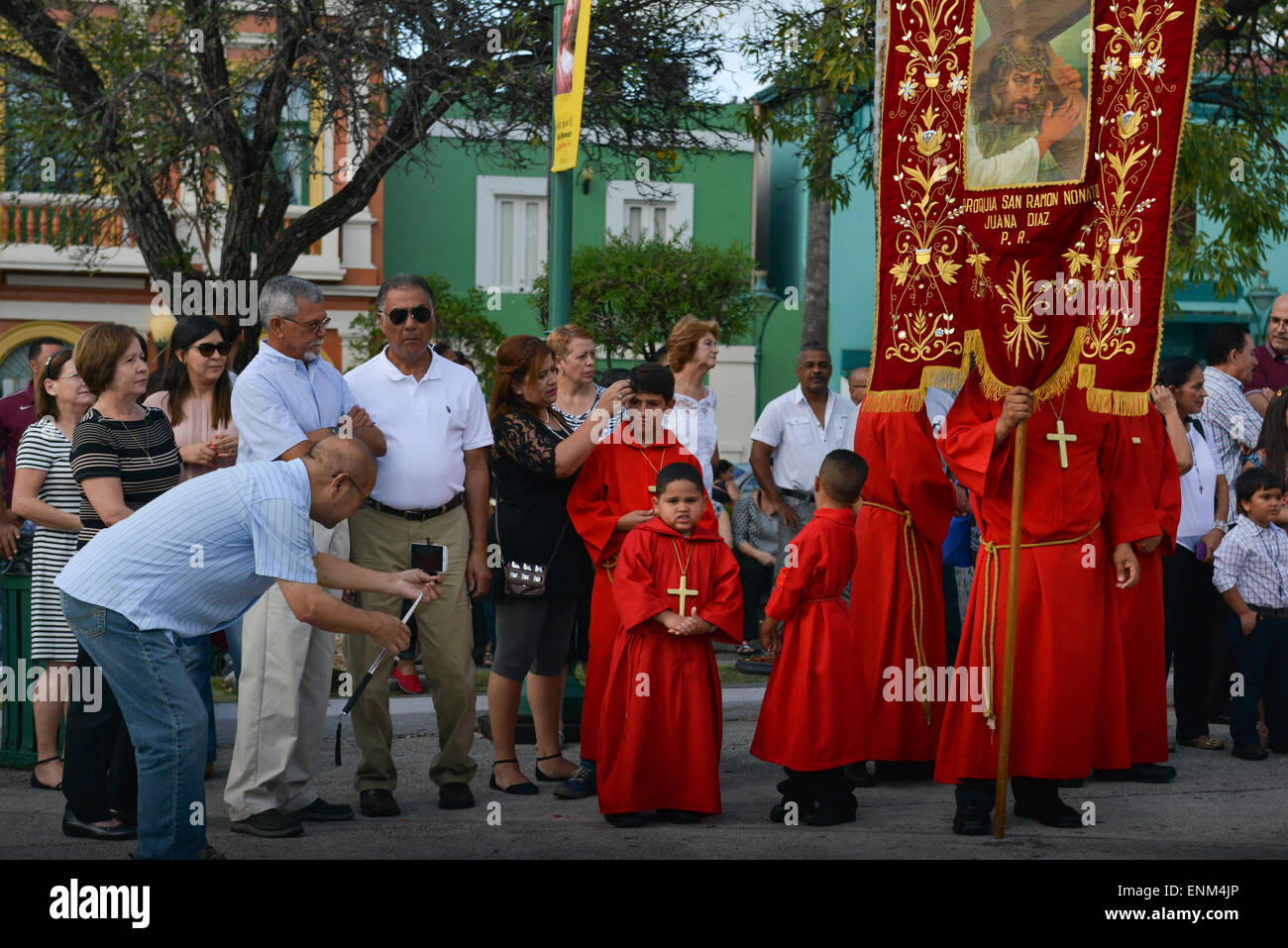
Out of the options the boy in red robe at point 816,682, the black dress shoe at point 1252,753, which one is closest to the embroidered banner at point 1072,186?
the boy in red robe at point 816,682

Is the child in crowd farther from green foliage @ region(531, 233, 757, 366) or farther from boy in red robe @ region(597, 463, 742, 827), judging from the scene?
green foliage @ region(531, 233, 757, 366)

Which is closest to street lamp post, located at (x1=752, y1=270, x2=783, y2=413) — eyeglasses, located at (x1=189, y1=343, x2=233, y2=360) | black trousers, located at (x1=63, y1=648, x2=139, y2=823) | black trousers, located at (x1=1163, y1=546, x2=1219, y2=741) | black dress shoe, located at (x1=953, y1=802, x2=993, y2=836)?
black trousers, located at (x1=1163, y1=546, x2=1219, y2=741)

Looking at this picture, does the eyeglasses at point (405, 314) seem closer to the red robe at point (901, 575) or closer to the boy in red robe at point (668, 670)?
the boy in red robe at point (668, 670)

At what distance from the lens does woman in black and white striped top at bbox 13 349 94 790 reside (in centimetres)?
668

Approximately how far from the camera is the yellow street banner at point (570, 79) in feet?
24.4

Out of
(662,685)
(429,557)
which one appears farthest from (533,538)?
(429,557)

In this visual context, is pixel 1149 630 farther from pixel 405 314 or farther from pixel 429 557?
pixel 405 314

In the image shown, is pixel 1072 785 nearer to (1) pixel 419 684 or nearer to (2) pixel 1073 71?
(2) pixel 1073 71

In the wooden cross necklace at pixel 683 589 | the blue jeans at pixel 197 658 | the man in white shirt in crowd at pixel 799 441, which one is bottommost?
the blue jeans at pixel 197 658

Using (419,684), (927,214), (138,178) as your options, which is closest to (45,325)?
(138,178)

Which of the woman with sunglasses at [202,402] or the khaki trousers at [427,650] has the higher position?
the woman with sunglasses at [202,402]

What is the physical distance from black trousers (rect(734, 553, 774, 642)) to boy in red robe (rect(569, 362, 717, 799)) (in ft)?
14.7

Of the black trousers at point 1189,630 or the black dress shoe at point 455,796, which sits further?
the black trousers at point 1189,630

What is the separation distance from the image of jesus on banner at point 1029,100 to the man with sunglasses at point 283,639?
8.88 feet
